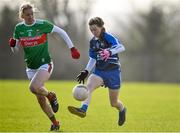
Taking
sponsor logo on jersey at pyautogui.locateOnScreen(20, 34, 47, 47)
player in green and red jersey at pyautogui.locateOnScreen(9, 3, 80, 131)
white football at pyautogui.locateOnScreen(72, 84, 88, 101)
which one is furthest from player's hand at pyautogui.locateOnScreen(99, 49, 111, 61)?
sponsor logo on jersey at pyautogui.locateOnScreen(20, 34, 47, 47)

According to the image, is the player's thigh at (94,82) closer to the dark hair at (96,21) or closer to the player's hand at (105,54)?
the player's hand at (105,54)

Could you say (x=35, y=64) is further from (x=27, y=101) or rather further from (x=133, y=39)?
(x=133, y=39)

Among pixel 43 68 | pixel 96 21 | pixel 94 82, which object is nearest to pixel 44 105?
Result: pixel 43 68

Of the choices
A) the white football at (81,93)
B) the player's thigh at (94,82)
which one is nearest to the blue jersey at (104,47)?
the player's thigh at (94,82)

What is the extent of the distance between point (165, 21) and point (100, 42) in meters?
39.6

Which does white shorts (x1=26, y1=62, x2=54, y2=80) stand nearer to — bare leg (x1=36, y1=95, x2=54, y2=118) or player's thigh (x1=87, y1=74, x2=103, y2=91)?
bare leg (x1=36, y1=95, x2=54, y2=118)

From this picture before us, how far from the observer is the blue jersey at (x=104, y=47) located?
1084cm

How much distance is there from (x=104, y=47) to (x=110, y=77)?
1.71 ft

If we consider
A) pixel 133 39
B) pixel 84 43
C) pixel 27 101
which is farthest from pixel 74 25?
pixel 27 101

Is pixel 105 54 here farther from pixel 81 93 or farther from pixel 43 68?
pixel 43 68

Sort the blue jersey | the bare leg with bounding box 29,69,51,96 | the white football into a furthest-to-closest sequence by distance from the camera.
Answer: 1. the blue jersey
2. the white football
3. the bare leg with bounding box 29,69,51,96

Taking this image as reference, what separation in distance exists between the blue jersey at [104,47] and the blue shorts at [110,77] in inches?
2.7

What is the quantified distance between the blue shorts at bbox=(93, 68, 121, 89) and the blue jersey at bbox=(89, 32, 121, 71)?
0.22 ft

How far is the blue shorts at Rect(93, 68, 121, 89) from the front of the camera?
10945 mm
